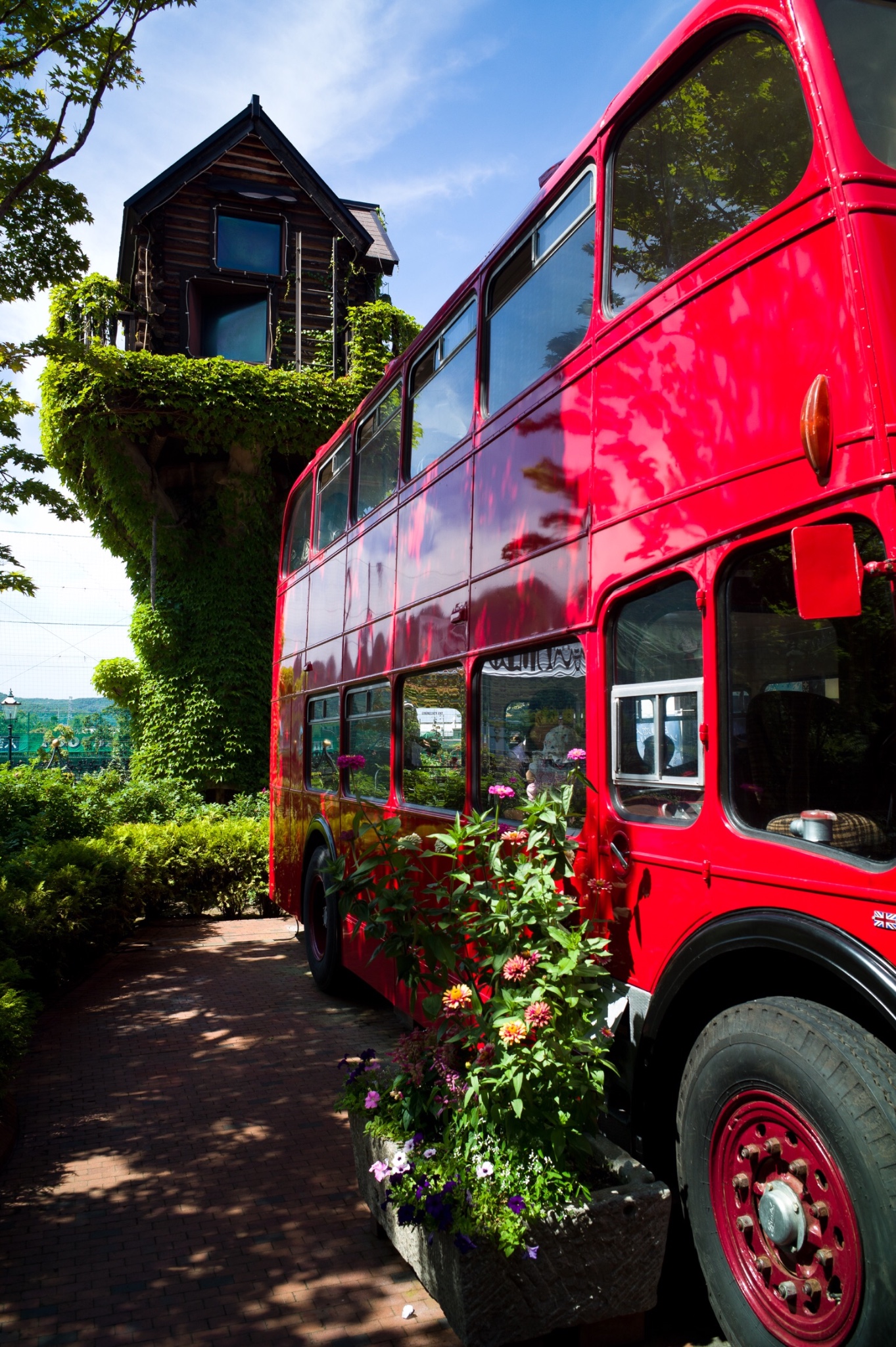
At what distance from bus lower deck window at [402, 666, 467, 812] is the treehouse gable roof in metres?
15.4

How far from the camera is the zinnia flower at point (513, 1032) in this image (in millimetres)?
2994

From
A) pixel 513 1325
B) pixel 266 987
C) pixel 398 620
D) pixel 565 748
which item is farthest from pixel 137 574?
pixel 513 1325

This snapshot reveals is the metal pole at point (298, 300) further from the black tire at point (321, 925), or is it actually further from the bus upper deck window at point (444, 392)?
the bus upper deck window at point (444, 392)

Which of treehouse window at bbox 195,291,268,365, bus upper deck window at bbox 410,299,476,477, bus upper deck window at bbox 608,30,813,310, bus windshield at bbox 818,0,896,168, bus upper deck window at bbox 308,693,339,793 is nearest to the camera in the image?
bus windshield at bbox 818,0,896,168

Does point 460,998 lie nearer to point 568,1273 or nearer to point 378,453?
point 568,1273

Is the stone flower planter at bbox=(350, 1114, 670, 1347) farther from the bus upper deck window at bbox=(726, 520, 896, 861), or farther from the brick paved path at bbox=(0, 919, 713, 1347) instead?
the bus upper deck window at bbox=(726, 520, 896, 861)

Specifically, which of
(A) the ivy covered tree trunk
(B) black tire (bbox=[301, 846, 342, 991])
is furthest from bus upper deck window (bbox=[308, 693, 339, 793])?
(A) the ivy covered tree trunk

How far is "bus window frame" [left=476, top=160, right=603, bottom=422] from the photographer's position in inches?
152

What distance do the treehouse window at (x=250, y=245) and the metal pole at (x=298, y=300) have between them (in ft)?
1.67

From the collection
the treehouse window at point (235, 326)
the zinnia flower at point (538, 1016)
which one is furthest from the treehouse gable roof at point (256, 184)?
the zinnia flower at point (538, 1016)

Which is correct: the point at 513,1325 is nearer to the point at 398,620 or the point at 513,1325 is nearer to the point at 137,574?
the point at 398,620

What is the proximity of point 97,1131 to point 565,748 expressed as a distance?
3.39 m

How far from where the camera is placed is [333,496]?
8438 mm

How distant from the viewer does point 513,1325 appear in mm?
2908
